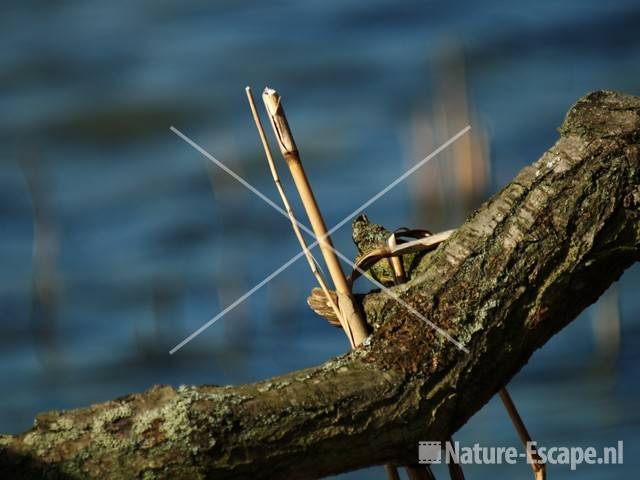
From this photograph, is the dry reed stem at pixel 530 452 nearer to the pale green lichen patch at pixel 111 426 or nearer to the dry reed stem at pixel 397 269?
the dry reed stem at pixel 397 269

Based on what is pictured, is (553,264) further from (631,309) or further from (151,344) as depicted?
(631,309)

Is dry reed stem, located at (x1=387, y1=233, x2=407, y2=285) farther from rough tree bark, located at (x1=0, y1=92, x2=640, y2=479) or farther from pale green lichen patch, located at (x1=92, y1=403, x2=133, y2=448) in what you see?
pale green lichen patch, located at (x1=92, y1=403, x2=133, y2=448)

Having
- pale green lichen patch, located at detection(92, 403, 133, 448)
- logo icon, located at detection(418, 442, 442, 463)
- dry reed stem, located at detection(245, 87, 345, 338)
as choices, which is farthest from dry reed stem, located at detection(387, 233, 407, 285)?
pale green lichen patch, located at detection(92, 403, 133, 448)

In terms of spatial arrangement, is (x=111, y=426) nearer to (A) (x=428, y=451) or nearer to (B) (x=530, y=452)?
(A) (x=428, y=451)

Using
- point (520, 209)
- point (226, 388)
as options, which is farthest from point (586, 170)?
point (226, 388)

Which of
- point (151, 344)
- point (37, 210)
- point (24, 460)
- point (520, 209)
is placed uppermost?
point (37, 210)

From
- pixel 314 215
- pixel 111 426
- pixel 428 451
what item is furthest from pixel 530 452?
pixel 111 426
